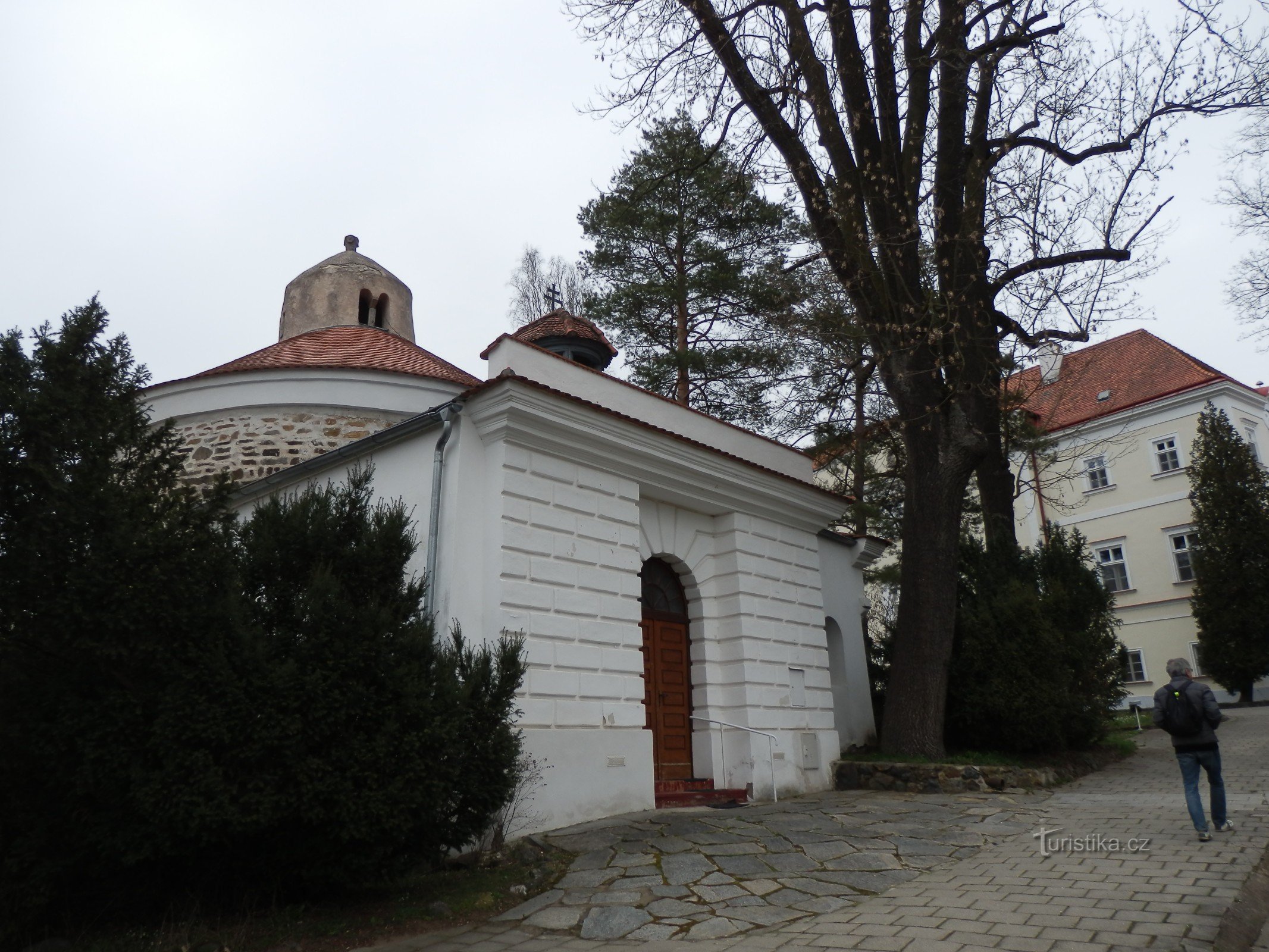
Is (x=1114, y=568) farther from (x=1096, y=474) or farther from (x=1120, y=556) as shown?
(x=1096, y=474)

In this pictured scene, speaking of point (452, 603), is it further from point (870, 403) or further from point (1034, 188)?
point (870, 403)

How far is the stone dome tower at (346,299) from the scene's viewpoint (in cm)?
1870

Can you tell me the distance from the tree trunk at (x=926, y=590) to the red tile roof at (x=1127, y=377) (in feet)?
55.5

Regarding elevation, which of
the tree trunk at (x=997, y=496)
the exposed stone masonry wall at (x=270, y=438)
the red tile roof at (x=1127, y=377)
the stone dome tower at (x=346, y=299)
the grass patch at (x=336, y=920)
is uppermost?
the red tile roof at (x=1127, y=377)

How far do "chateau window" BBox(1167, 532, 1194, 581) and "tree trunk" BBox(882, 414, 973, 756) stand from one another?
19559mm

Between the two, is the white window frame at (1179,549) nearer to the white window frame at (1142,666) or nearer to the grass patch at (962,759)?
the white window frame at (1142,666)

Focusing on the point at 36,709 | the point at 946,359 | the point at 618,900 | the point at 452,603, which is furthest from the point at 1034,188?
the point at 36,709

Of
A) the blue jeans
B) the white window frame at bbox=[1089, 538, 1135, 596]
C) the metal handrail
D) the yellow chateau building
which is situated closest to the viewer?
the blue jeans

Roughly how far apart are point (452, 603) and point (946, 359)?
23.9 feet

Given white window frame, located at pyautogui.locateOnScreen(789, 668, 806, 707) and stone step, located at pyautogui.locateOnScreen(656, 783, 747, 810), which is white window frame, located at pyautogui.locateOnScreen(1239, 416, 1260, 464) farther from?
stone step, located at pyautogui.locateOnScreen(656, 783, 747, 810)

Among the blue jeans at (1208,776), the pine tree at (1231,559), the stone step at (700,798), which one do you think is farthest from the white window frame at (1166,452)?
the blue jeans at (1208,776)

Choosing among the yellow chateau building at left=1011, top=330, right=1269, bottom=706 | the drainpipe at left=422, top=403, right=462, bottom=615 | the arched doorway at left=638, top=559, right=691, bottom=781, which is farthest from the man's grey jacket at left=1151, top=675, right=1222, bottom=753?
the yellow chateau building at left=1011, top=330, right=1269, bottom=706

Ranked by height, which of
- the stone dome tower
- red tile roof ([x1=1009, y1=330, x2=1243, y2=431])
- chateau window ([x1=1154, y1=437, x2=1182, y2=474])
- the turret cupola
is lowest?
the turret cupola

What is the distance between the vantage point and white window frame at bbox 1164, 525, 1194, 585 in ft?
91.2
